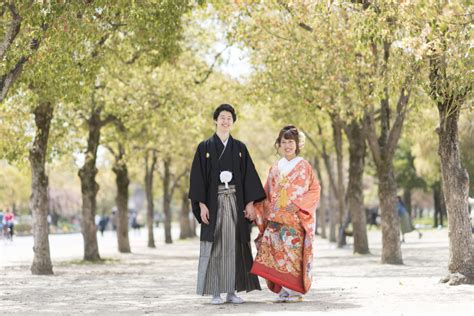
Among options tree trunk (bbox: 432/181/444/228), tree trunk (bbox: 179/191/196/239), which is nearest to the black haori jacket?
tree trunk (bbox: 179/191/196/239)

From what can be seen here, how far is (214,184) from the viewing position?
10.5 meters

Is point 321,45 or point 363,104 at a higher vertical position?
point 321,45

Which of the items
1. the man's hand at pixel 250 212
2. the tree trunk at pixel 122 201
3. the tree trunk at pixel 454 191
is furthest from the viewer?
the tree trunk at pixel 122 201

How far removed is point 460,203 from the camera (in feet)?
44.3

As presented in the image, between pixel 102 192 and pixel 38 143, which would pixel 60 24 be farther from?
pixel 102 192

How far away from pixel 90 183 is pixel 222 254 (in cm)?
1541

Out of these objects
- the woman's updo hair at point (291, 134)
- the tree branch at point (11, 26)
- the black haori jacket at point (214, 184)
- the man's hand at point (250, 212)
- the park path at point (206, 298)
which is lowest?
the park path at point (206, 298)

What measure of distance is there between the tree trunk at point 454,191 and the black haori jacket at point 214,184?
4.17 meters

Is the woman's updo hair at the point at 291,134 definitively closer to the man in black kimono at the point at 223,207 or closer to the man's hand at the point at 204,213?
the man in black kimono at the point at 223,207

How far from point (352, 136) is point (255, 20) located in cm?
583

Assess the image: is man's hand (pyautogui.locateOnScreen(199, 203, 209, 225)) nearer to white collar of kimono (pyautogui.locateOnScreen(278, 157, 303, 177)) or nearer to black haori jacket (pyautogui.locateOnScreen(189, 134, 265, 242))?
black haori jacket (pyautogui.locateOnScreen(189, 134, 265, 242))

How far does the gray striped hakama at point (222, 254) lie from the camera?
10492 mm

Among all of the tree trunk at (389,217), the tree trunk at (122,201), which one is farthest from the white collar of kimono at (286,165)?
the tree trunk at (122,201)

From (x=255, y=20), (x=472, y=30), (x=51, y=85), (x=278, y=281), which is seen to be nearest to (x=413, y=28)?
(x=472, y=30)
